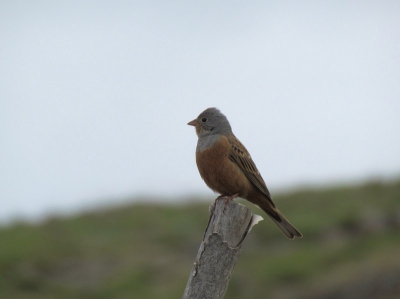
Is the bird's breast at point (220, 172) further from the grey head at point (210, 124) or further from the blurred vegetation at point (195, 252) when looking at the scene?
the blurred vegetation at point (195, 252)

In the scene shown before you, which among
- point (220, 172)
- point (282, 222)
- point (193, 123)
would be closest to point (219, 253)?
point (220, 172)

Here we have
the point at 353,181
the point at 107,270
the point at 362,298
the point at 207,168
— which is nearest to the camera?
the point at 207,168

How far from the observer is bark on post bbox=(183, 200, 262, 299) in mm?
4656

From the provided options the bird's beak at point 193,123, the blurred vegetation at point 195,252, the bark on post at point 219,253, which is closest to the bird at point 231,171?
the bird's beak at point 193,123

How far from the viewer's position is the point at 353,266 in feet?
39.5

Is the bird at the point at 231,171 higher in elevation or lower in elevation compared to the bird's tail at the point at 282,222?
higher

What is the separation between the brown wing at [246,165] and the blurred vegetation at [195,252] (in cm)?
494

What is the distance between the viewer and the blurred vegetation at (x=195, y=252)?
466 inches

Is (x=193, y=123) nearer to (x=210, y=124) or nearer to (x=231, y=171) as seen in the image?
(x=210, y=124)

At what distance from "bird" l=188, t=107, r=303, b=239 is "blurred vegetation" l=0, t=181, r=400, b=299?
4906 mm

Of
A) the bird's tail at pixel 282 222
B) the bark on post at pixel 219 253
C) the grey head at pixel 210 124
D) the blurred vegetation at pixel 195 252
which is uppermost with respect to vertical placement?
the blurred vegetation at pixel 195 252

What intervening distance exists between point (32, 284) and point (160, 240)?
278 cm

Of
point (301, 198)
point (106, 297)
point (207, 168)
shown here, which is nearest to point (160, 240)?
point (106, 297)

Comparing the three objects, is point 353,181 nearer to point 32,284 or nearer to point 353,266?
point 353,266
